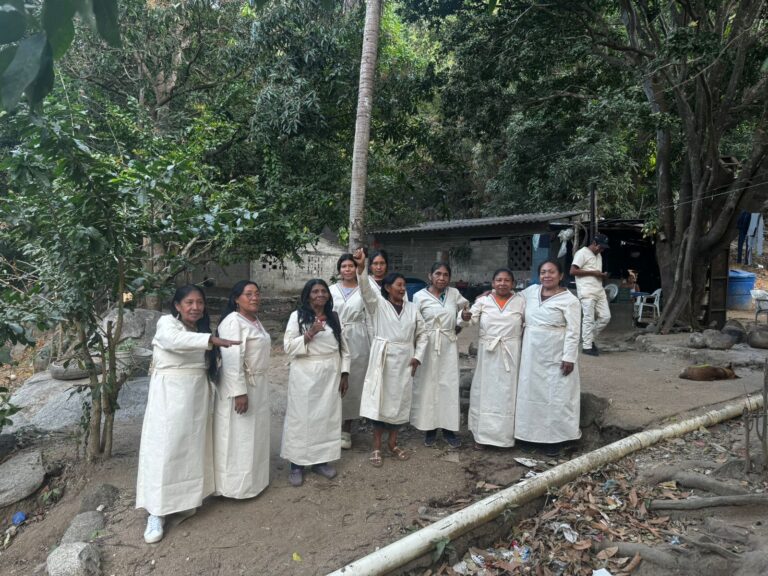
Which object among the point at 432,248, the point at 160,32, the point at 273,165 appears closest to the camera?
the point at 273,165

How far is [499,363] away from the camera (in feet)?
14.6

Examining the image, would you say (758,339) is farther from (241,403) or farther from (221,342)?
(221,342)

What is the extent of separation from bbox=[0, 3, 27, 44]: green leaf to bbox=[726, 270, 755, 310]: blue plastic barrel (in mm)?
17867

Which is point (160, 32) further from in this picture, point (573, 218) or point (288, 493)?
point (288, 493)

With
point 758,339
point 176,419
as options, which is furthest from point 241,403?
point 758,339

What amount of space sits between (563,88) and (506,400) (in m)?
8.68

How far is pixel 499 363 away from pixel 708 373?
2891 mm

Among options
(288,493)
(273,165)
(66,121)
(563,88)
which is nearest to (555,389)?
(288,493)

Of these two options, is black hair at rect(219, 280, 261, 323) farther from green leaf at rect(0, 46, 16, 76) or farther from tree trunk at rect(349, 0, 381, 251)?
tree trunk at rect(349, 0, 381, 251)

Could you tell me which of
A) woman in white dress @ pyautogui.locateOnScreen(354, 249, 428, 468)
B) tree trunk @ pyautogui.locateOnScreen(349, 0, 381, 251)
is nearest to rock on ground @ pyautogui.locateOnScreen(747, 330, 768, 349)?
tree trunk @ pyautogui.locateOnScreen(349, 0, 381, 251)

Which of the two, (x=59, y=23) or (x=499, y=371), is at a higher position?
(x=59, y=23)

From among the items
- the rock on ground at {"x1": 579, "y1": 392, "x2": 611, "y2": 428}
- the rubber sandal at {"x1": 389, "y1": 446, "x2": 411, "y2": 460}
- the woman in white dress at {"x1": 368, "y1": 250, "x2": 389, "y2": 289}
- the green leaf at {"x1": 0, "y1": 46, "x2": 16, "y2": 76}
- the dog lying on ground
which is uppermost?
the green leaf at {"x1": 0, "y1": 46, "x2": 16, "y2": 76}

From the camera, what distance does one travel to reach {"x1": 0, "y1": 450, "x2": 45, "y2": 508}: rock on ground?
13.8ft

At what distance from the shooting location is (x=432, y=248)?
14.0 m
